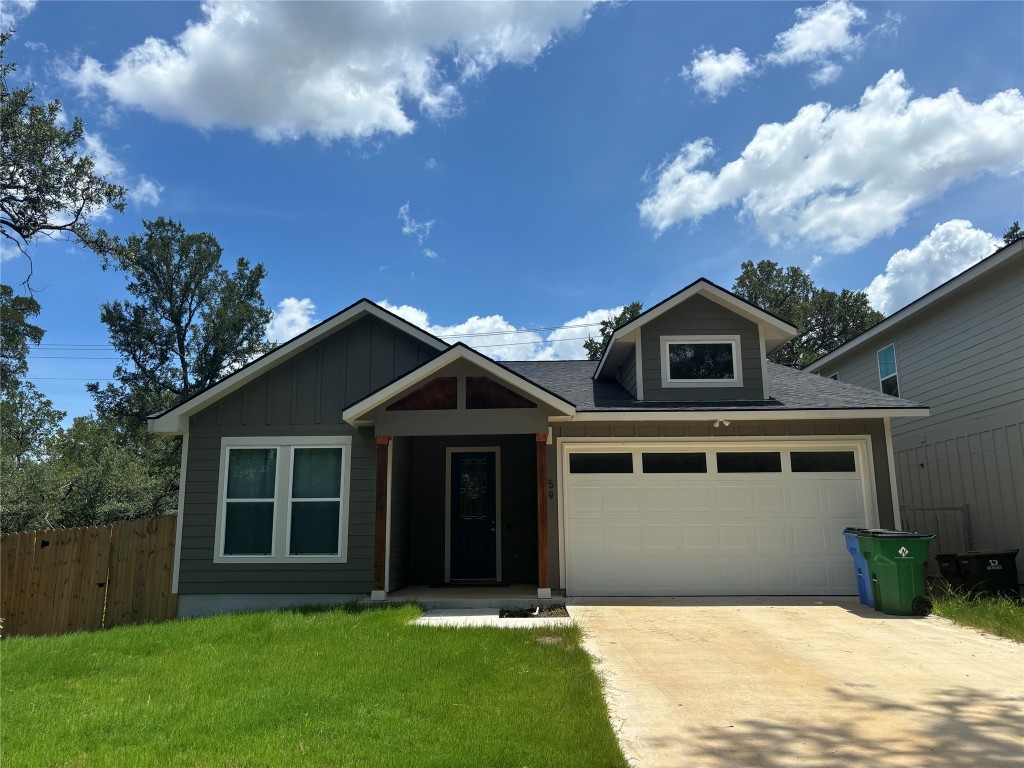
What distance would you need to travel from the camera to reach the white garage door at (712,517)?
998 centimetres

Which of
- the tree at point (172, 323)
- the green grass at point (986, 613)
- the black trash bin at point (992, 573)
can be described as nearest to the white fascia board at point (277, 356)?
the green grass at point (986, 613)

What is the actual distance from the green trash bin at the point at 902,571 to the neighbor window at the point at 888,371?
6.51m

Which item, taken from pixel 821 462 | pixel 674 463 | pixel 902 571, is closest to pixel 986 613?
pixel 902 571

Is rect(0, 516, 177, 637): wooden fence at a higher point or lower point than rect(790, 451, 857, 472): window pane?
lower

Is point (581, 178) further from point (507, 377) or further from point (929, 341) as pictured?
point (929, 341)

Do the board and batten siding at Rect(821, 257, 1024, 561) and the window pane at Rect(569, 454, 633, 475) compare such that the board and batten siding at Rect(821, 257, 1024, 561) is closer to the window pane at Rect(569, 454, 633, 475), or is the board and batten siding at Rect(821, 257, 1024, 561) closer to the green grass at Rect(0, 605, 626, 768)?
the window pane at Rect(569, 454, 633, 475)

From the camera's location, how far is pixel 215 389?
10070 mm

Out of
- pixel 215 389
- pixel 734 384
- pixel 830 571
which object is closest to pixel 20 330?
pixel 215 389

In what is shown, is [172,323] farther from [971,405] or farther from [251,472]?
[971,405]

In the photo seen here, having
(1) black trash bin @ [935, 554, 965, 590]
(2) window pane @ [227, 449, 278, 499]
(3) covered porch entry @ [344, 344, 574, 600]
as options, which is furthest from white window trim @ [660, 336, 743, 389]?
(2) window pane @ [227, 449, 278, 499]

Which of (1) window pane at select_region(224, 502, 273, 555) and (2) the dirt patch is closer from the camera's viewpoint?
(2) the dirt patch

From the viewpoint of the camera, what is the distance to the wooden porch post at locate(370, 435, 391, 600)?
937cm

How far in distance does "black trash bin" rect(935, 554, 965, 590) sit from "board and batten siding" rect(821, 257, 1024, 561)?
1.58 meters

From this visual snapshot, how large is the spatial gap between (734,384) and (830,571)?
3.22 metres
